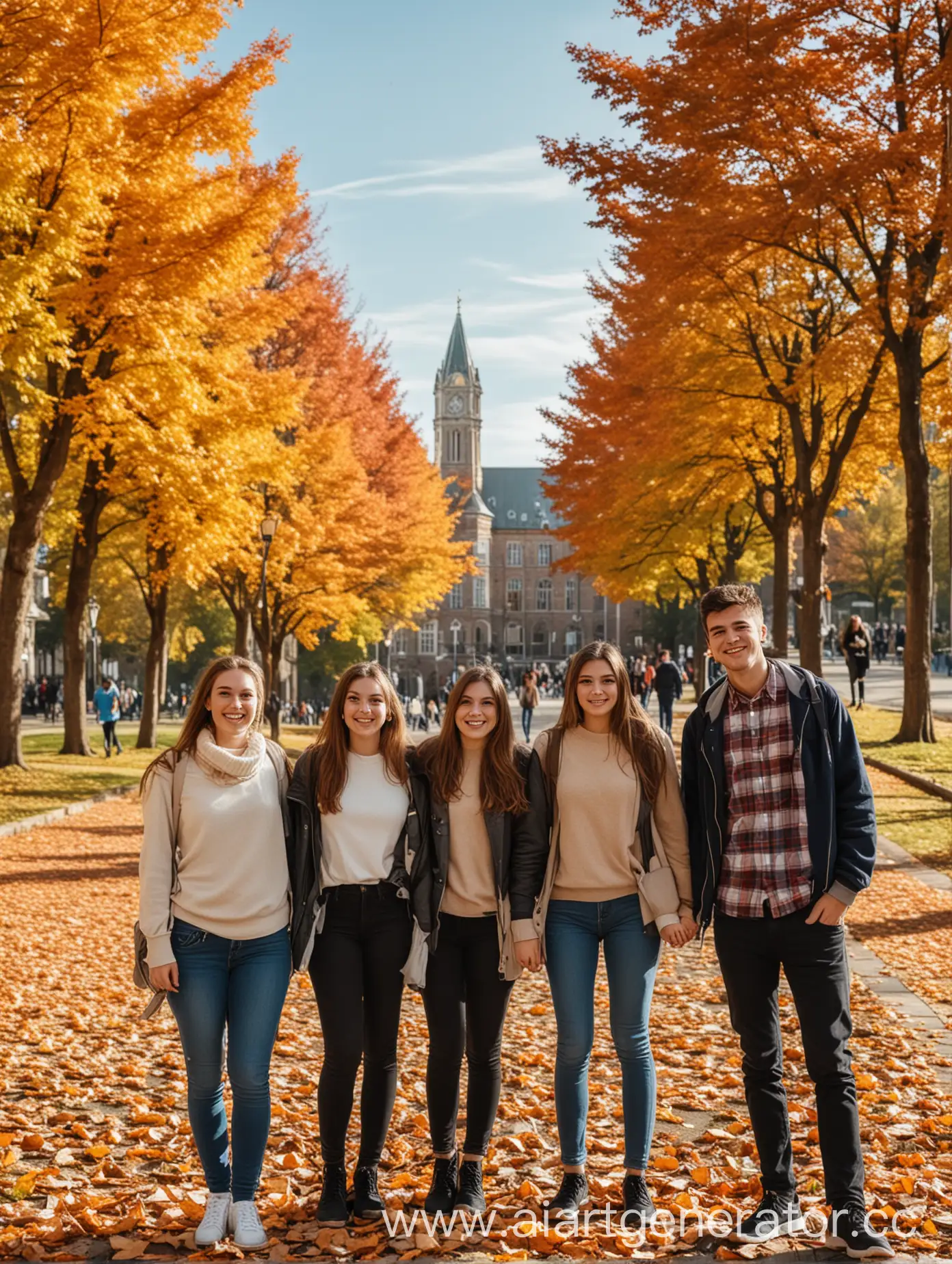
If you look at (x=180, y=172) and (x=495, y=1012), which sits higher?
(x=180, y=172)

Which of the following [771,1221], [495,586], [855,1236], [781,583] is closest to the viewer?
[855,1236]

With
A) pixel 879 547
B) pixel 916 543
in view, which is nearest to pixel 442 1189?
pixel 916 543

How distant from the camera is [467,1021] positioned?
4430 mm

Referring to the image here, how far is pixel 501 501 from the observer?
5226 inches

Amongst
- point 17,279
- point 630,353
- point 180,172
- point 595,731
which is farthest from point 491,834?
point 630,353

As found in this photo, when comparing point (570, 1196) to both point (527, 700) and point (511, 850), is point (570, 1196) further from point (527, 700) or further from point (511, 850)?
point (527, 700)

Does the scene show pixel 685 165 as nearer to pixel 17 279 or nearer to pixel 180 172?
pixel 180 172

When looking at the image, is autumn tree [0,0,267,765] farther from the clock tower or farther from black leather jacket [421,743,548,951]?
the clock tower

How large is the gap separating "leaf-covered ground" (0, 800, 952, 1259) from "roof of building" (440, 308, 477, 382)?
124709 millimetres

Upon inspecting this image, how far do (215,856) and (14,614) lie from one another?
15328 mm

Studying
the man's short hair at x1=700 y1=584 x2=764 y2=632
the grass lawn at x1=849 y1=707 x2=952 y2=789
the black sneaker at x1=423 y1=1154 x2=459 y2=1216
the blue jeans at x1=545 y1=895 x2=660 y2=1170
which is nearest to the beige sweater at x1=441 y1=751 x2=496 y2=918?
the blue jeans at x1=545 y1=895 x2=660 y2=1170

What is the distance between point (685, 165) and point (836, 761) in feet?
46.8

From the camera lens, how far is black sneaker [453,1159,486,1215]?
4.30 metres

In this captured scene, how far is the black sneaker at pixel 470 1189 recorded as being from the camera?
4297mm
